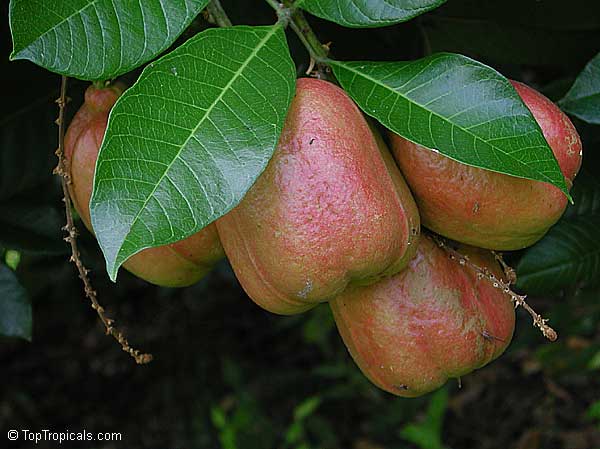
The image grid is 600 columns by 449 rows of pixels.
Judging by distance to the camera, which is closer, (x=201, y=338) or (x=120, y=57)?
(x=120, y=57)

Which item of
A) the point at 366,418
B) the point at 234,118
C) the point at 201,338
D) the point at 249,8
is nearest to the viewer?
the point at 234,118

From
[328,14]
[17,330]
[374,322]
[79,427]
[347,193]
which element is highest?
[328,14]

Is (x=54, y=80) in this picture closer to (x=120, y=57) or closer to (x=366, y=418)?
(x=120, y=57)

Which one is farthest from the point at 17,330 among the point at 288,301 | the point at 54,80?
the point at 288,301

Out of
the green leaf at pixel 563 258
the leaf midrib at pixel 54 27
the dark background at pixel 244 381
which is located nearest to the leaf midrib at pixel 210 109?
the leaf midrib at pixel 54 27

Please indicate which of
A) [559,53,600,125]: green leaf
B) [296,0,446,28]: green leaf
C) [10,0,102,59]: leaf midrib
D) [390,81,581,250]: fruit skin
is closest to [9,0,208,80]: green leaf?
[10,0,102,59]: leaf midrib

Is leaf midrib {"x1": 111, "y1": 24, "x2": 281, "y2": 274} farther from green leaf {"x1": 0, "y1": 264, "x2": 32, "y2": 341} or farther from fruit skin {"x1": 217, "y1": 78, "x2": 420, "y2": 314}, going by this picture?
green leaf {"x1": 0, "y1": 264, "x2": 32, "y2": 341}

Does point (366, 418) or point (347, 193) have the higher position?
point (347, 193)
